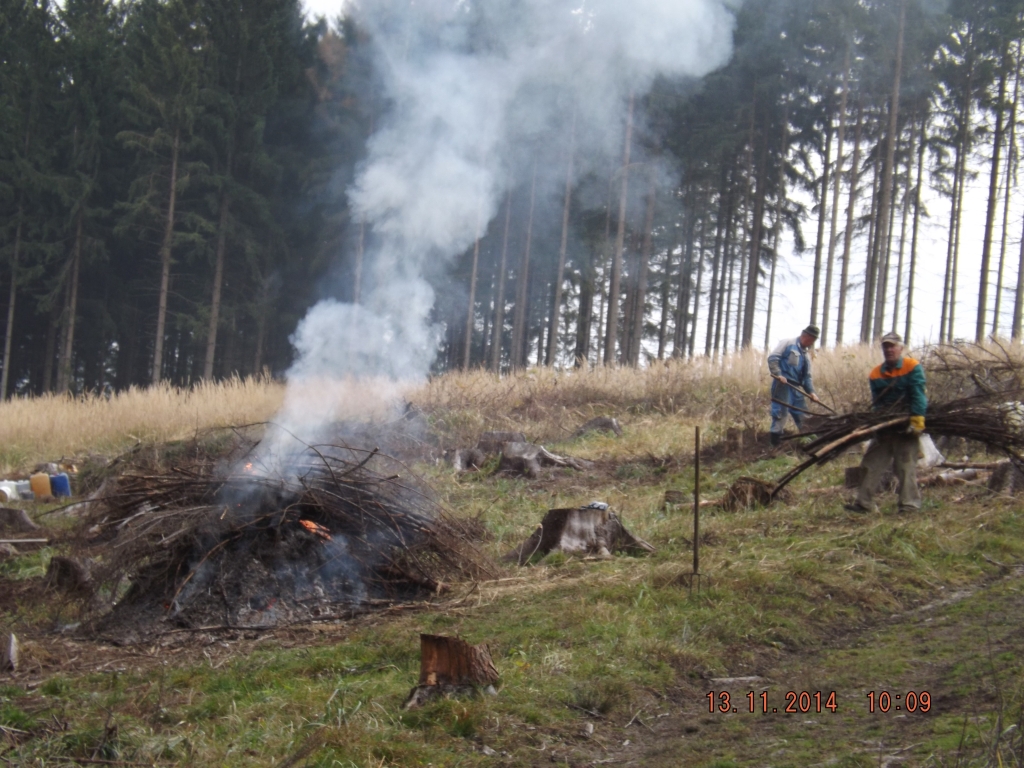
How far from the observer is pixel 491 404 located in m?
16.1

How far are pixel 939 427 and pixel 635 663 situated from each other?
4982 mm

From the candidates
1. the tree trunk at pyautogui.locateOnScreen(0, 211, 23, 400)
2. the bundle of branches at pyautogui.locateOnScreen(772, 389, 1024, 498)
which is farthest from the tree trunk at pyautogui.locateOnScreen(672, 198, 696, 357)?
the bundle of branches at pyautogui.locateOnScreen(772, 389, 1024, 498)

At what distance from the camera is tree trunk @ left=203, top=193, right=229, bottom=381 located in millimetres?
24875

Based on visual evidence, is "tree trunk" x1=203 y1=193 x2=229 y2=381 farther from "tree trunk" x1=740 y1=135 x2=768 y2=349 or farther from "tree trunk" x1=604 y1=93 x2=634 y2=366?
"tree trunk" x1=740 y1=135 x2=768 y2=349

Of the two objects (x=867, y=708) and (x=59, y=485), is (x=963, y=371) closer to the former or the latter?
(x=867, y=708)

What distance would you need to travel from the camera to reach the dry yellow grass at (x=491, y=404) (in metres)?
15.0

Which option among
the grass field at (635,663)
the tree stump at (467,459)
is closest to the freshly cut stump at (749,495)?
the grass field at (635,663)

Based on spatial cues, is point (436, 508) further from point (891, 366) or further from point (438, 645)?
point (891, 366)

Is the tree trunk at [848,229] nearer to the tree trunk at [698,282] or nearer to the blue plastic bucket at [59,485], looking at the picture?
the tree trunk at [698,282]

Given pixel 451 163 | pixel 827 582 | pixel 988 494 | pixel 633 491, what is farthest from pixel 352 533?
pixel 451 163

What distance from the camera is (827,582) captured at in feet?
19.0

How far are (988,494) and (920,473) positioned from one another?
3.40 ft

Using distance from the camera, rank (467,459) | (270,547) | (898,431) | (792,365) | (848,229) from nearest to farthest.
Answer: (270,547) → (898,431) → (792,365) → (467,459) → (848,229)

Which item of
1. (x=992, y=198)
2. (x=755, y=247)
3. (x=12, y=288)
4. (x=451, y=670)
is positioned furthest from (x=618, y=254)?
(x=451, y=670)
